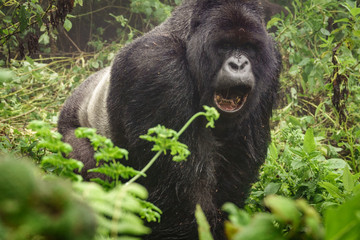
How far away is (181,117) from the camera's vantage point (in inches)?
93.9

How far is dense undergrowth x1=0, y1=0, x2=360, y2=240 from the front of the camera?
0.59m

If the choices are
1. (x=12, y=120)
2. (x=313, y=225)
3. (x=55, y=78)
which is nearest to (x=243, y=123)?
(x=313, y=225)

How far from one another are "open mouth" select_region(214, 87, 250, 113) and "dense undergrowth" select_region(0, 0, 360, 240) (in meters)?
0.42

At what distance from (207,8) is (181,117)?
2.26ft

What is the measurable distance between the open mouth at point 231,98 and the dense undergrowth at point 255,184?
0.42 m

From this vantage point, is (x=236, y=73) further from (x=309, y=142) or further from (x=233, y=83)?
(x=309, y=142)

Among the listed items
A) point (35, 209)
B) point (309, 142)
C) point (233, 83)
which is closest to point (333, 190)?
point (309, 142)

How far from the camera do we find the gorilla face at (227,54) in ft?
7.82

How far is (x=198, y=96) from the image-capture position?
8.21 ft

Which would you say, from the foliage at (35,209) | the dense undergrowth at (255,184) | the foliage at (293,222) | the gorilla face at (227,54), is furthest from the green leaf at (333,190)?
the foliage at (35,209)

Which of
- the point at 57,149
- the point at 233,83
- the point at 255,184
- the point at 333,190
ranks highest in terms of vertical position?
the point at 57,149

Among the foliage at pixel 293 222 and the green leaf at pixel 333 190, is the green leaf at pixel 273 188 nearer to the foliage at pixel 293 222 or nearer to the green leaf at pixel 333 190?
the green leaf at pixel 333 190

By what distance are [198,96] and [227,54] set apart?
0.29 meters

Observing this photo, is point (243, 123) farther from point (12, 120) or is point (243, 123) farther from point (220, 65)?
point (12, 120)
